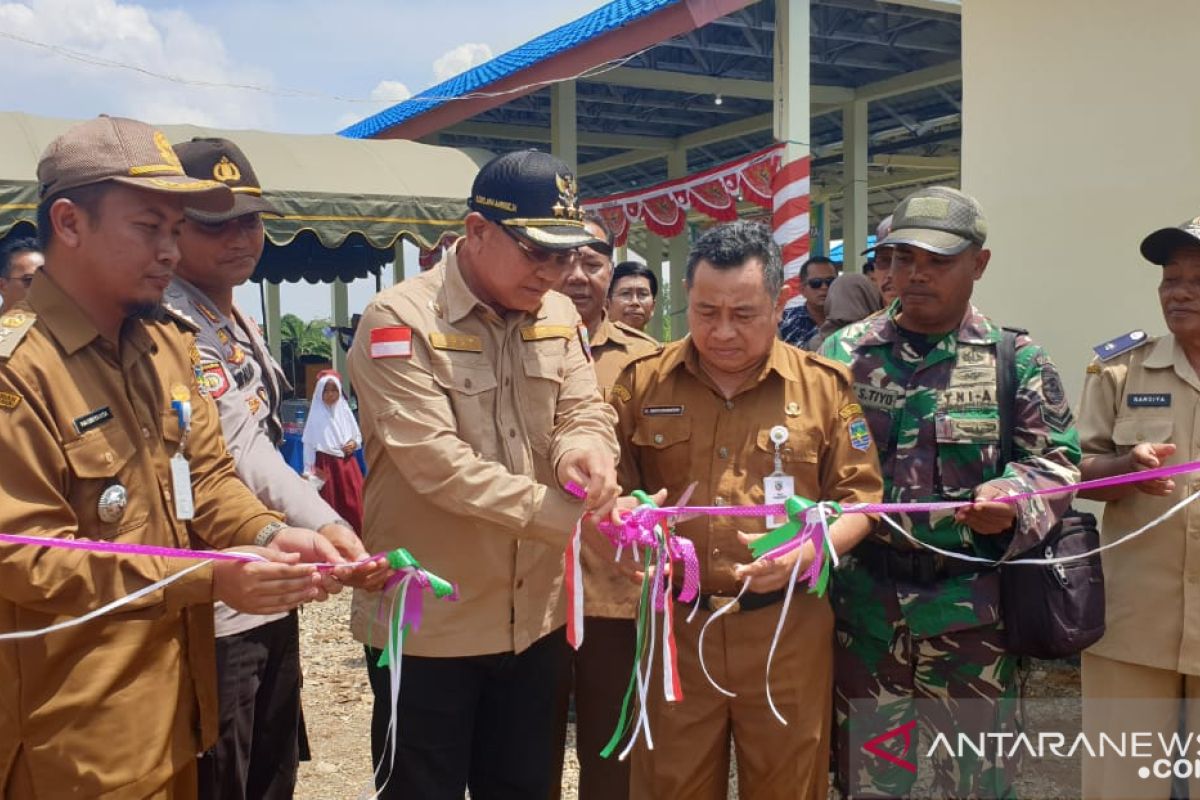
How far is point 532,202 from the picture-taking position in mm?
2561

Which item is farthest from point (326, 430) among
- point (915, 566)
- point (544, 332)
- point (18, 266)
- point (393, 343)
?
point (915, 566)

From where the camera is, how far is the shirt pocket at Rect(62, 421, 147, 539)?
2.02m

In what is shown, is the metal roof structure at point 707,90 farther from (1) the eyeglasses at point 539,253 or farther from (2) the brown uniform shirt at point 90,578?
(2) the brown uniform shirt at point 90,578

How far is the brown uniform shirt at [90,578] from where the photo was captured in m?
1.93

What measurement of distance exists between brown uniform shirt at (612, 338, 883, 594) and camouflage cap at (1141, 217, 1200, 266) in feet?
3.45

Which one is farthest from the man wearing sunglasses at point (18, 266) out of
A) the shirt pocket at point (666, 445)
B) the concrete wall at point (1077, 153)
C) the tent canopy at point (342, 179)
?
the concrete wall at point (1077, 153)

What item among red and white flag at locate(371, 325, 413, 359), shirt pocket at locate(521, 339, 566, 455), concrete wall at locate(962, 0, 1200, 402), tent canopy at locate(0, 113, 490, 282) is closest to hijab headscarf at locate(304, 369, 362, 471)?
tent canopy at locate(0, 113, 490, 282)

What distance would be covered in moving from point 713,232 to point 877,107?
12.4 m

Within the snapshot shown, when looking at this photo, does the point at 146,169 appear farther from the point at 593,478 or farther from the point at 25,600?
the point at 593,478

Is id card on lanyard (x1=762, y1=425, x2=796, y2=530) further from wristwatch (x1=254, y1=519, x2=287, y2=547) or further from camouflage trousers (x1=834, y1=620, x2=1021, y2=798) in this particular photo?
wristwatch (x1=254, y1=519, x2=287, y2=547)

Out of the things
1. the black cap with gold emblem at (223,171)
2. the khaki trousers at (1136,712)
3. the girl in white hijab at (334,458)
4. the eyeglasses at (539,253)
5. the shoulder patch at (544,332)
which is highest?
the black cap with gold emblem at (223,171)

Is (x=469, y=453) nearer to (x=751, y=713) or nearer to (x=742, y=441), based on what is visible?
(x=742, y=441)

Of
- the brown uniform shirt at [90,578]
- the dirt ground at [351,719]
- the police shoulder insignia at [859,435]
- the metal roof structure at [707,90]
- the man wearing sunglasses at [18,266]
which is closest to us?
the brown uniform shirt at [90,578]

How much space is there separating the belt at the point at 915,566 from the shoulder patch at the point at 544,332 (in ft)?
3.81
